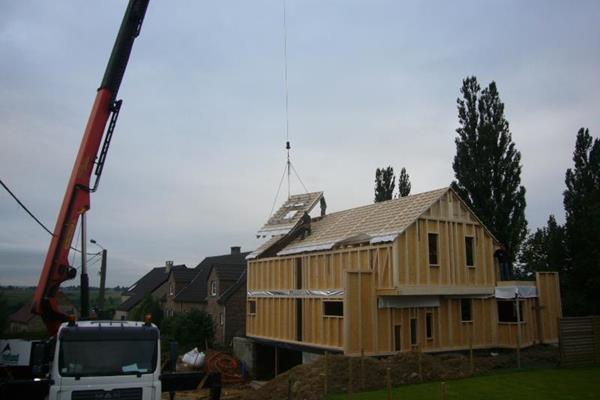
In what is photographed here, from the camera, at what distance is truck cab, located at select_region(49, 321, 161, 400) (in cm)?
1016

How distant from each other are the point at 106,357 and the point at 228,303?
89.7 ft

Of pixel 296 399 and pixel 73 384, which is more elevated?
pixel 73 384

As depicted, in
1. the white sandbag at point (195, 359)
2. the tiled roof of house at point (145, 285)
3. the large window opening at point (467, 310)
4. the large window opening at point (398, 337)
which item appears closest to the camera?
the large window opening at point (398, 337)

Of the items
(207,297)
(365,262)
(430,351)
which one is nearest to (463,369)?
(430,351)

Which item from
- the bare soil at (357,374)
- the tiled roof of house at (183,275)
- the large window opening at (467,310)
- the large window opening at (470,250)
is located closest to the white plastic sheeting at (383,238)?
the bare soil at (357,374)

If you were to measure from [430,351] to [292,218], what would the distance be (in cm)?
1123

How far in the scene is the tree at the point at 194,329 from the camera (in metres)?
35.8

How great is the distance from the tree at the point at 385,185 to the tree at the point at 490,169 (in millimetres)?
8718

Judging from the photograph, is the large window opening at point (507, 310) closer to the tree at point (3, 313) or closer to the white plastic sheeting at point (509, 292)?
the white plastic sheeting at point (509, 292)

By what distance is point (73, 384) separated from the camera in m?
10.1

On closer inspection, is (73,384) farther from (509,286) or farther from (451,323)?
(509,286)

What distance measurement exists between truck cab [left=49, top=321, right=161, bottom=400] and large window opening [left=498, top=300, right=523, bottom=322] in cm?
1937

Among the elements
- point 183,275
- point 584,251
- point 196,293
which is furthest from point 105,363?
point 183,275

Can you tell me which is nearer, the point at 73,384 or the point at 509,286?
the point at 73,384
